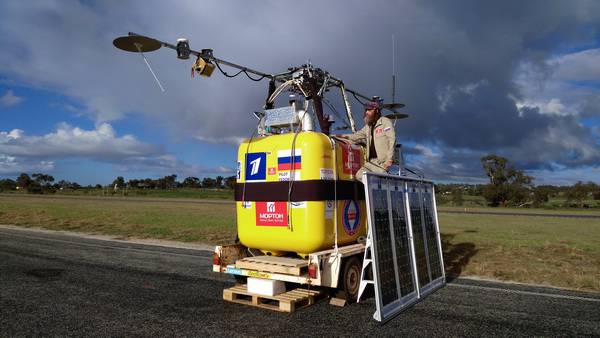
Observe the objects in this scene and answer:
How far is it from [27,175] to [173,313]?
162 m

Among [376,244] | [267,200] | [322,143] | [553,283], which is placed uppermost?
[322,143]

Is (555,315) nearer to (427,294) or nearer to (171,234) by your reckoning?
(427,294)

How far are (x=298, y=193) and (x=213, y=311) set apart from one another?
209cm

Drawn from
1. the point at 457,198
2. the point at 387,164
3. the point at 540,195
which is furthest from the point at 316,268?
the point at 540,195

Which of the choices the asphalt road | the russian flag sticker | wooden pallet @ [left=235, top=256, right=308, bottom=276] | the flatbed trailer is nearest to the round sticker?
the flatbed trailer

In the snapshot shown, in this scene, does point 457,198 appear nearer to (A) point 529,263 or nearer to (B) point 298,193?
(A) point 529,263

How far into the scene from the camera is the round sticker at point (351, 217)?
716 cm

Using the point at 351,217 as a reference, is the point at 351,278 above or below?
below

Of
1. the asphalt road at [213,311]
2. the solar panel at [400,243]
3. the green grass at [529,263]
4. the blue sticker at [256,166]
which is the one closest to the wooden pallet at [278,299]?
the asphalt road at [213,311]

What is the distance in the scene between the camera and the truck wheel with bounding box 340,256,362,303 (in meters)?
6.61

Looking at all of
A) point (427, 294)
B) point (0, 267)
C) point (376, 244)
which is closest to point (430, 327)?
point (376, 244)

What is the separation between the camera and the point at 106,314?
605 centimetres

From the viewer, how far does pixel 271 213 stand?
6980 millimetres

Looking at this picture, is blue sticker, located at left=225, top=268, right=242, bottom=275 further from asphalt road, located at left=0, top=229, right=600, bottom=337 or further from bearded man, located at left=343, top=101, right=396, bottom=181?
bearded man, located at left=343, top=101, right=396, bottom=181
